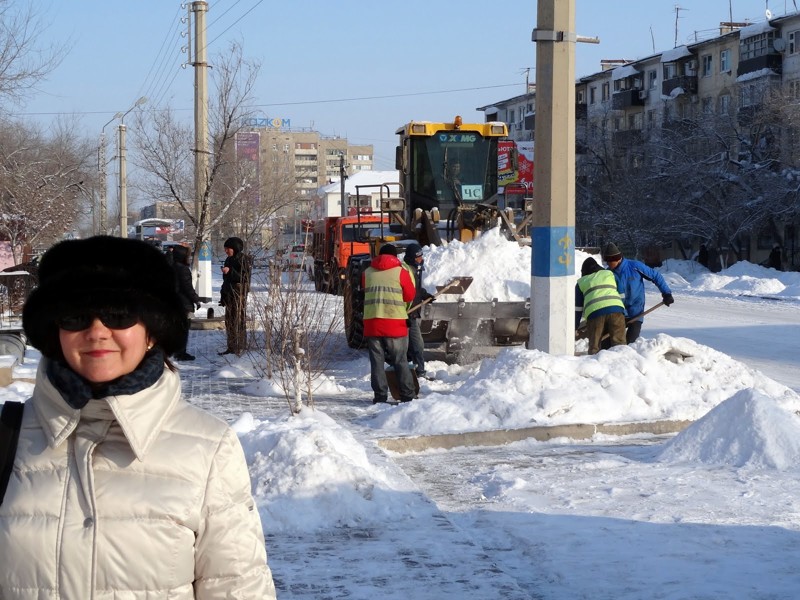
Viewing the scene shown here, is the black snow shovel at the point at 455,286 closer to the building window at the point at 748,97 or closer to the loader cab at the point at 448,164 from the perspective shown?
the loader cab at the point at 448,164

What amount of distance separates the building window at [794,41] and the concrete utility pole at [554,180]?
52.5m

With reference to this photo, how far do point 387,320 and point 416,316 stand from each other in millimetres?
2172

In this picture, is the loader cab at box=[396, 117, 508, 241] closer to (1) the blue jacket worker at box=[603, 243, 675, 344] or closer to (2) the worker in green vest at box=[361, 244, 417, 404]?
(1) the blue jacket worker at box=[603, 243, 675, 344]

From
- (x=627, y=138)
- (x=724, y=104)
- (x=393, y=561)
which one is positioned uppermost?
(x=724, y=104)

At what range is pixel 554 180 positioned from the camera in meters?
11.4

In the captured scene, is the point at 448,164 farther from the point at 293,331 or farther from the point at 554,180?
the point at 293,331

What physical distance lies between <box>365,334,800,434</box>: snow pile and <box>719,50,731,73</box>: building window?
5898 cm

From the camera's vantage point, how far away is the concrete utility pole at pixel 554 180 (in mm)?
11344

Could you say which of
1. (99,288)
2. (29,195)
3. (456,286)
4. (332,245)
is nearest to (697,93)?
(332,245)

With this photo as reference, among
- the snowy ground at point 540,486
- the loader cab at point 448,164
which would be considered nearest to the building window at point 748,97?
the loader cab at point 448,164

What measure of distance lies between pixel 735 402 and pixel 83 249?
6.85 metres

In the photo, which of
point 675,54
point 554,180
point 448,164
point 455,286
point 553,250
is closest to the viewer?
point 554,180

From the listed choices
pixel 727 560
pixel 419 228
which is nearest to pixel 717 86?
pixel 419 228

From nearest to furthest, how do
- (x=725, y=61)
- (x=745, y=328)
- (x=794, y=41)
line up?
1. (x=745, y=328)
2. (x=794, y=41)
3. (x=725, y=61)
